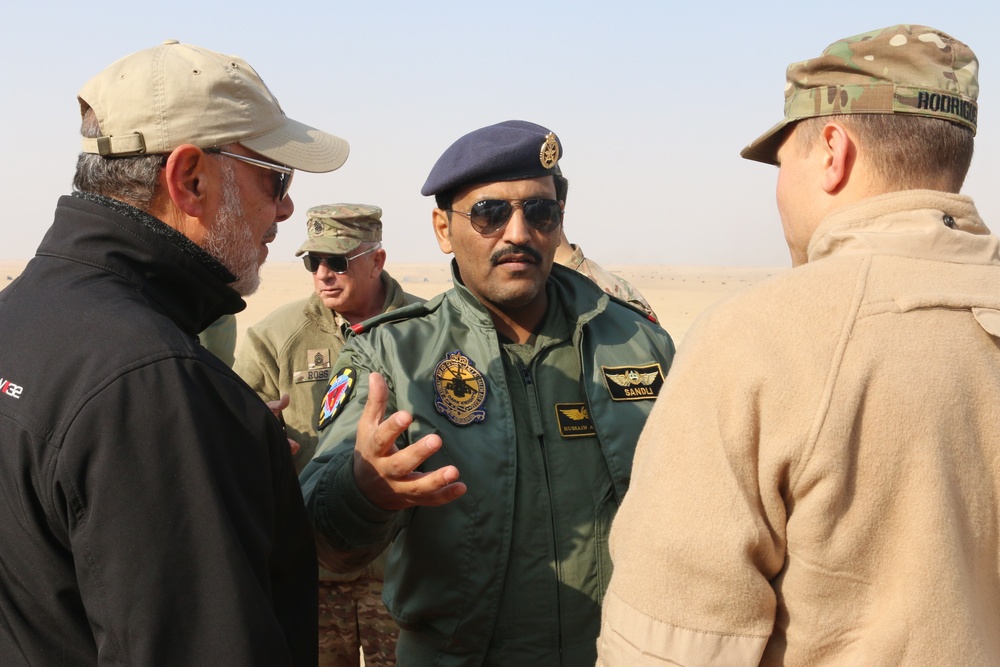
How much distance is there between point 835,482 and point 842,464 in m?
0.03

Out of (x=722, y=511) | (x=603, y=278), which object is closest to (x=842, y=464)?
(x=722, y=511)

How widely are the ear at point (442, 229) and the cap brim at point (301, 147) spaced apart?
93 centimetres

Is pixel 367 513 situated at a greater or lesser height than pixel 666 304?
greater

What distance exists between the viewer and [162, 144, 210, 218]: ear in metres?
2.15

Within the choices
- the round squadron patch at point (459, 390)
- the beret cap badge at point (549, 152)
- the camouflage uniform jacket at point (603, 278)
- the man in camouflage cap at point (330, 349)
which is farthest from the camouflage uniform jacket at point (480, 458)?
the man in camouflage cap at point (330, 349)

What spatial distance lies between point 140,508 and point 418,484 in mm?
779

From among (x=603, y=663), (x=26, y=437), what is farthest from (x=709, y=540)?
(x=26, y=437)

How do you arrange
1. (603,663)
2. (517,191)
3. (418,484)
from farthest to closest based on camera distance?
(517,191), (418,484), (603,663)

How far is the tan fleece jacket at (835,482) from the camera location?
A: 64.7 inches

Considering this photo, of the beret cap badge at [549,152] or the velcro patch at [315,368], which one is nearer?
the beret cap badge at [549,152]

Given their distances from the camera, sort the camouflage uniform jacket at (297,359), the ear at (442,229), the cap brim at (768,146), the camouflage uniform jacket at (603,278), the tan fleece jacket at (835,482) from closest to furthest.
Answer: the tan fleece jacket at (835,482) < the cap brim at (768,146) < the ear at (442,229) < the camouflage uniform jacket at (603,278) < the camouflage uniform jacket at (297,359)

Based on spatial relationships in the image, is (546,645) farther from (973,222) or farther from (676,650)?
(973,222)

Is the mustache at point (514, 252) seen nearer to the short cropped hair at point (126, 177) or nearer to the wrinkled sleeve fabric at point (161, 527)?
the short cropped hair at point (126, 177)

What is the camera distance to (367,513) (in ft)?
8.25
